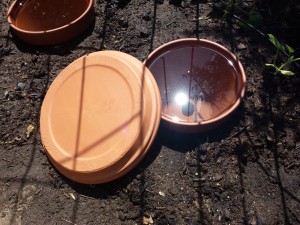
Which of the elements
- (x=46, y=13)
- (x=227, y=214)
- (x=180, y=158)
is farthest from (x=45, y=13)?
(x=227, y=214)

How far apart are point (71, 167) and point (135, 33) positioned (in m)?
1.30

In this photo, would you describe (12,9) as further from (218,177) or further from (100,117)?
(218,177)

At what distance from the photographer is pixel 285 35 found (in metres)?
2.70

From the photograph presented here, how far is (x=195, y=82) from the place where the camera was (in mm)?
2482

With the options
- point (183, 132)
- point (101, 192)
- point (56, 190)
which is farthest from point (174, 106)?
point (56, 190)

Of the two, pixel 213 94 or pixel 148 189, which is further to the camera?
pixel 213 94

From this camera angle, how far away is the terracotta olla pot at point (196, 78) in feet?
7.73

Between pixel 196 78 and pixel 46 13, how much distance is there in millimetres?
1463

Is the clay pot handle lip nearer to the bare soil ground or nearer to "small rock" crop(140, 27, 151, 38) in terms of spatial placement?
the bare soil ground

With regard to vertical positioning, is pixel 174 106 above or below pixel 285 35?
below

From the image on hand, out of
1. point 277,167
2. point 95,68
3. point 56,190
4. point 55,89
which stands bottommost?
point 56,190

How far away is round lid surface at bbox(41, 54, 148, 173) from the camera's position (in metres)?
2.03

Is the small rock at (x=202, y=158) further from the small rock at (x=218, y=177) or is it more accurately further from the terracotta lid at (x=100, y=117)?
the terracotta lid at (x=100, y=117)

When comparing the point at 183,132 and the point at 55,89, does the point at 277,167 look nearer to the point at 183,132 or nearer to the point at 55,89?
the point at 183,132
